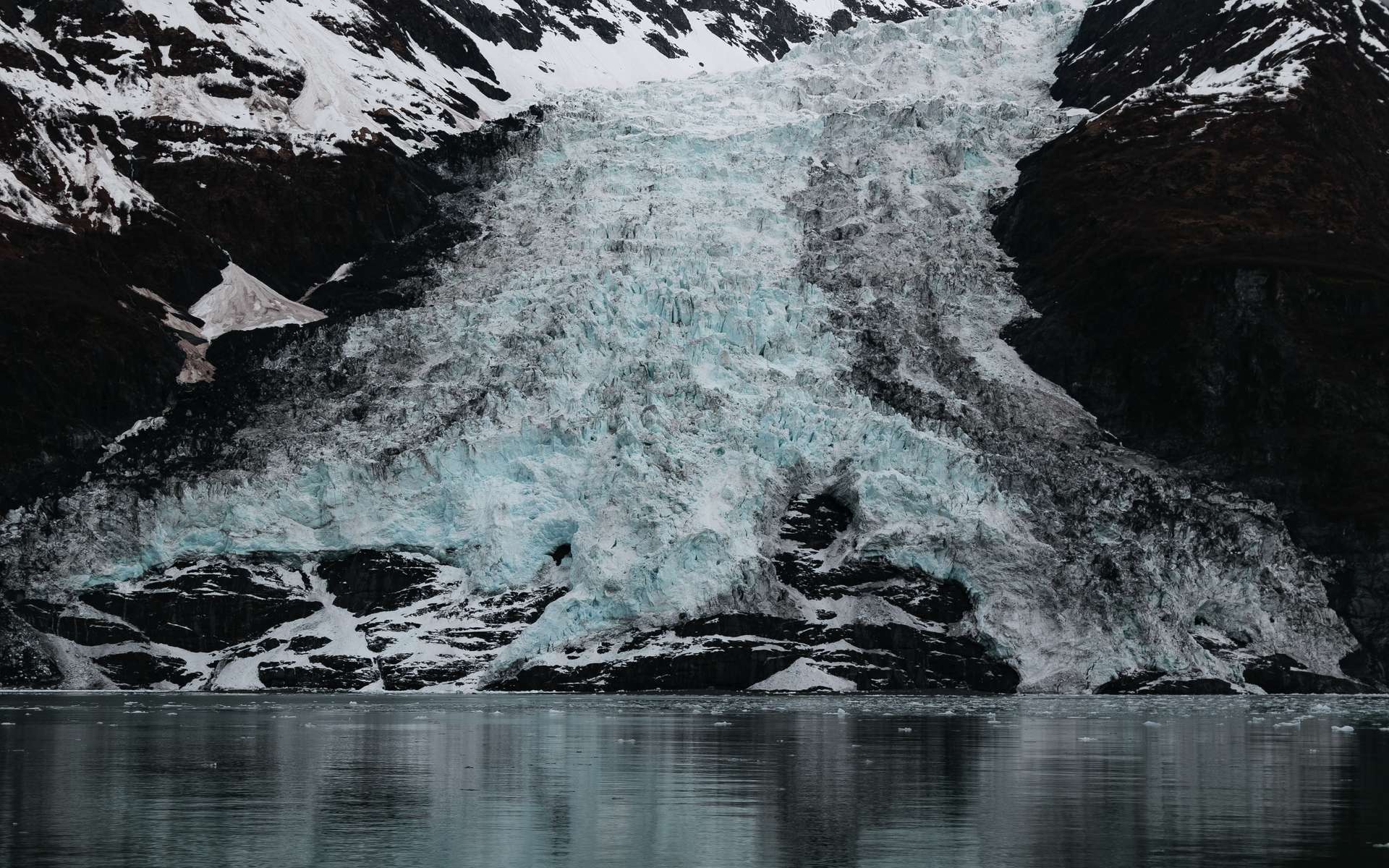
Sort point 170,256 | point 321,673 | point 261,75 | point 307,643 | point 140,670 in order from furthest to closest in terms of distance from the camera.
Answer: point 261,75, point 170,256, point 307,643, point 321,673, point 140,670

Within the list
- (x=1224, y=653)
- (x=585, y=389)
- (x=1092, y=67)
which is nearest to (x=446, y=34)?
(x=1092, y=67)

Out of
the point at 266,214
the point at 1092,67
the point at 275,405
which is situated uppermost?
the point at 1092,67

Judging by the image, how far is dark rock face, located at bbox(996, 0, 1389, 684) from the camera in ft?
299

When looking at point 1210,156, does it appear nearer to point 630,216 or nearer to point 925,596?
point 630,216

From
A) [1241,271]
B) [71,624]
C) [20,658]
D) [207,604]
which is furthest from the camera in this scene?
[1241,271]

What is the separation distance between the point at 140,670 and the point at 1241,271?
69.7 meters

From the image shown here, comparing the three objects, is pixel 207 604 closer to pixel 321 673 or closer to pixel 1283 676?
pixel 321 673

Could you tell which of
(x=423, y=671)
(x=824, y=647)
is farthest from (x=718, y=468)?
(x=423, y=671)

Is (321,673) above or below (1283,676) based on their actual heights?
below

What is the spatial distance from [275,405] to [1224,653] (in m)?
54.6

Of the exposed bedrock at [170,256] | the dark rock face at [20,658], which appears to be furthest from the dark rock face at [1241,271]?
the dark rock face at [20,658]

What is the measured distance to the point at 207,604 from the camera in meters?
83.8

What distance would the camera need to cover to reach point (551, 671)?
3155 inches

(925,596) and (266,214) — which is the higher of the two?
(266,214)
